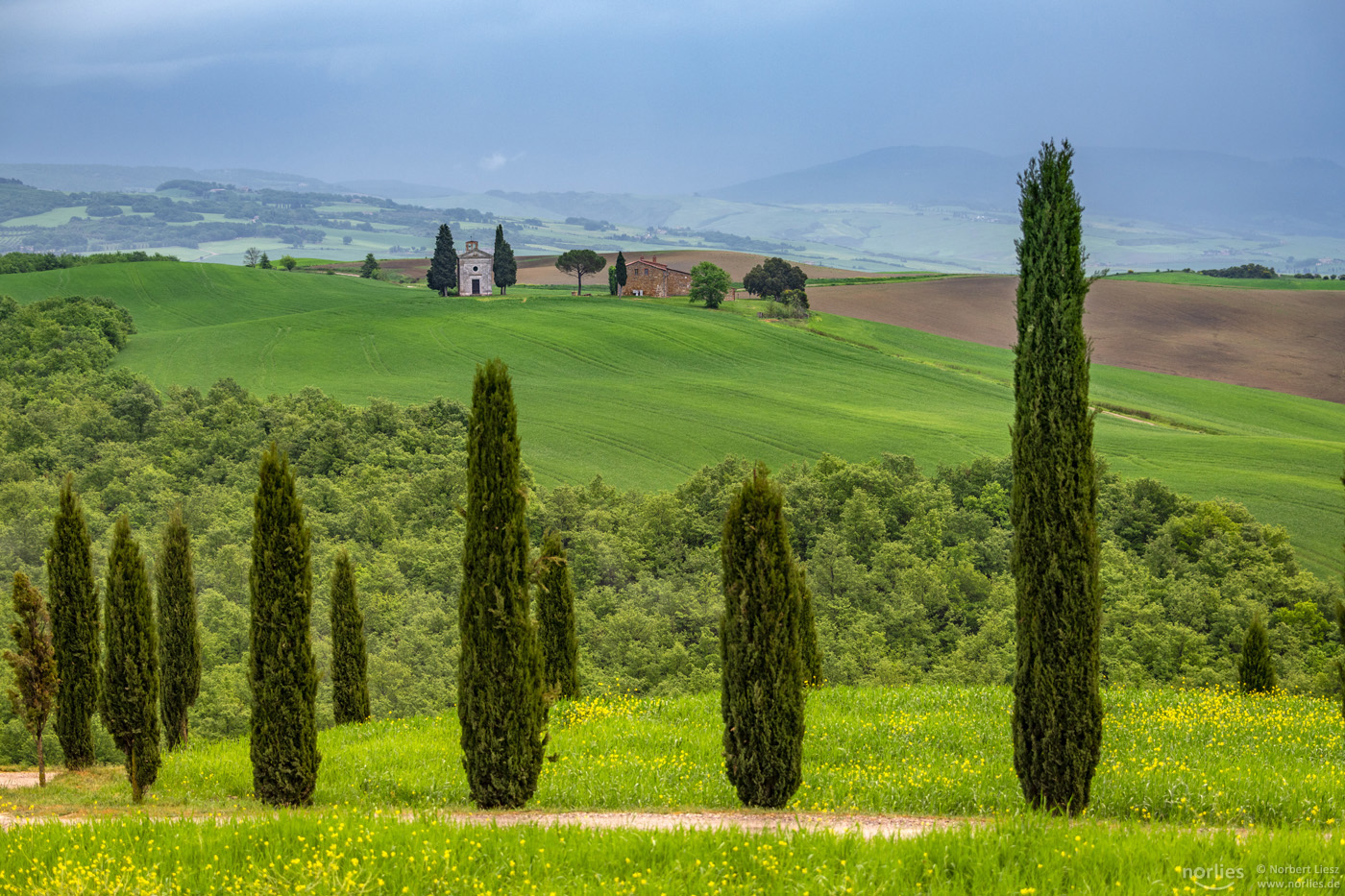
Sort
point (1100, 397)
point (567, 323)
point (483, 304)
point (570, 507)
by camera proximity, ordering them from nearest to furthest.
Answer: point (570, 507)
point (1100, 397)
point (567, 323)
point (483, 304)

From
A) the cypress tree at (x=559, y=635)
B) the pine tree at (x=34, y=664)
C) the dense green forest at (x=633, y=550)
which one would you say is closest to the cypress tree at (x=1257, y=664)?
the dense green forest at (x=633, y=550)

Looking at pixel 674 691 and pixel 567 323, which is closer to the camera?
pixel 674 691

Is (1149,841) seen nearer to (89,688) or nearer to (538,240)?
(89,688)

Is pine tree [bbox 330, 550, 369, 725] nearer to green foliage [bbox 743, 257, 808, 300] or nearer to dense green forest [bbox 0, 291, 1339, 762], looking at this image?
dense green forest [bbox 0, 291, 1339, 762]

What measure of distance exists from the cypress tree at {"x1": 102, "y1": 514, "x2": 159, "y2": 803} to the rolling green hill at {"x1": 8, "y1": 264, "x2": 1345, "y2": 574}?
27.2m

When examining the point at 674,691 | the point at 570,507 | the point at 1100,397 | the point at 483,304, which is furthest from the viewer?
the point at 483,304

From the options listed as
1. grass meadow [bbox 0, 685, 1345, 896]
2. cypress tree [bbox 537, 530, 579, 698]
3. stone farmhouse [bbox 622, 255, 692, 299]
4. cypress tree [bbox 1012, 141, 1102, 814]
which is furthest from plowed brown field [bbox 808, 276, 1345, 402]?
cypress tree [bbox 1012, 141, 1102, 814]

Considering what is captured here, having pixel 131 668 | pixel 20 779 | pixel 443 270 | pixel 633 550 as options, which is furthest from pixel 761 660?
pixel 443 270

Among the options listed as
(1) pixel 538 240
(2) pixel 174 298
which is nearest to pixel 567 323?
(2) pixel 174 298

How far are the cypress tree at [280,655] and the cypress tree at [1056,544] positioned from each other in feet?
31.5

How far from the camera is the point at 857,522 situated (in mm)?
35688

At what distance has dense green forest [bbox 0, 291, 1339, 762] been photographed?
92.3 ft

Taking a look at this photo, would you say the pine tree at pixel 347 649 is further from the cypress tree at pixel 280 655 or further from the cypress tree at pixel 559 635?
the cypress tree at pixel 280 655

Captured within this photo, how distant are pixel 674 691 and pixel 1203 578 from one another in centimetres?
1807
